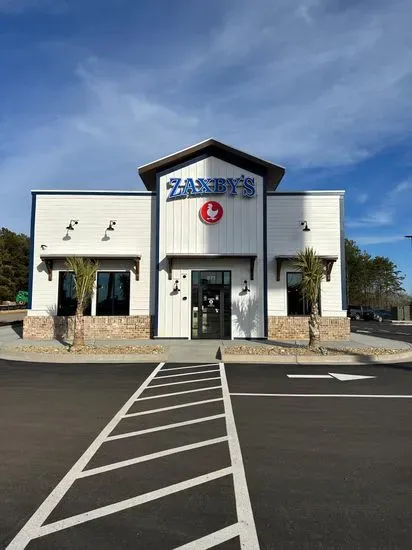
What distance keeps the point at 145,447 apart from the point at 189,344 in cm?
1165

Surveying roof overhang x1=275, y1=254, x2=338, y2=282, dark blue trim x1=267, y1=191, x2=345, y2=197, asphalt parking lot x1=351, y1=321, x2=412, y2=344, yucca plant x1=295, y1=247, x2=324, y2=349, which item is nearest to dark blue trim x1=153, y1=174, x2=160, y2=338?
dark blue trim x1=267, y1=191, x2=345, y2=197

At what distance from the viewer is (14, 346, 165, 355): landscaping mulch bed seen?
14.1 meters

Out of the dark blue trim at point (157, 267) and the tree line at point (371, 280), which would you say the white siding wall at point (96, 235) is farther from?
the tree line at point (371, 280)

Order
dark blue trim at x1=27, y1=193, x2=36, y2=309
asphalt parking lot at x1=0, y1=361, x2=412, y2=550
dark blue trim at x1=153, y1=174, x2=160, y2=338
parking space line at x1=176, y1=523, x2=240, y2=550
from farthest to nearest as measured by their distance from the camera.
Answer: dark blue trim at x1=27, y1=193, x2=36, y2=309, dark blue trim at x1=153, y1=174, x2=160, y2=338, asphalt parking lot at x1=0, y1=361, x2=412, y2=550, parking space line at x1=176, y1=523, x2=240, y2=550

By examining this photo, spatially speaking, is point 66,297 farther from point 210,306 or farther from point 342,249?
point 342,249

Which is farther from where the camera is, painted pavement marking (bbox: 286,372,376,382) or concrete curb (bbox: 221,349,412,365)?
concrete curb (bbox: 221,349,412,365)

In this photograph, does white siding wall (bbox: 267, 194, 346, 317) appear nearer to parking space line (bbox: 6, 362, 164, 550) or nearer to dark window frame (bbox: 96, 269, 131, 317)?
dark window frame (bbox: 96, 269, 131, 317)

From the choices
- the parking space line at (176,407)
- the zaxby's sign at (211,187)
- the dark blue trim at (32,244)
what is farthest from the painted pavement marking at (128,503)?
the dark blue trim at (32,244)

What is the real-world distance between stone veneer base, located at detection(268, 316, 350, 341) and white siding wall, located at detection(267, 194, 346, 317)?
1.33ft

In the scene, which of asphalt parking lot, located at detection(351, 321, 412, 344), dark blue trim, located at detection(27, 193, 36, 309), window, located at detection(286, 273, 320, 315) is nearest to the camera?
dark blue trim, located at detection(27, 193, 36, 309)

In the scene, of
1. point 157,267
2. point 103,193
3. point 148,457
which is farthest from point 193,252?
point 148,457

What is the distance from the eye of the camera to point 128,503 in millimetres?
3912

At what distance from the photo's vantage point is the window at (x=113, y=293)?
64.4 ft

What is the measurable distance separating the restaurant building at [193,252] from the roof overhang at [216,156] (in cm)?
5
